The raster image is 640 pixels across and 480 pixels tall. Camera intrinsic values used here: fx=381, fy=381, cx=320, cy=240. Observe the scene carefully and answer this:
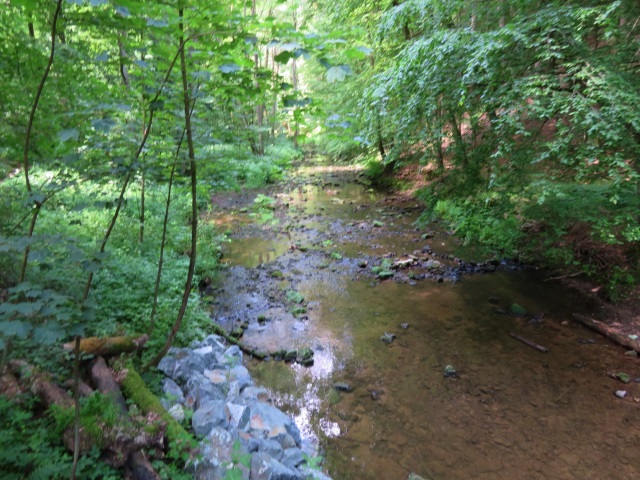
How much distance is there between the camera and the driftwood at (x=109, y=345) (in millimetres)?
3700

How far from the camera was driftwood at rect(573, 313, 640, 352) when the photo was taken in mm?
5281

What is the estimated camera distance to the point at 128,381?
3.54 metres

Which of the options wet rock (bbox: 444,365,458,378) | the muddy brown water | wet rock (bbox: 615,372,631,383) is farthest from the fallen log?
wet rock (bbox: 615,372,631,383)

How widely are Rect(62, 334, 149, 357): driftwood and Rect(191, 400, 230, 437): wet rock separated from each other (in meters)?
1.04

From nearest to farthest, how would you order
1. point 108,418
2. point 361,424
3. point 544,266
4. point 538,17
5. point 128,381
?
1. point 108,418
2. point 128,381
3. point 361,424
4. point 538,17
5. point 544,266

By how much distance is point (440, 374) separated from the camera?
5004 mm

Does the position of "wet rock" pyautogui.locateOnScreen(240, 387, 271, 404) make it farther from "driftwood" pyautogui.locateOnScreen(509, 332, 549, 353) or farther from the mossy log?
"driftwood" pyautogui.locateOnScreen(509, 332, 549, 353)

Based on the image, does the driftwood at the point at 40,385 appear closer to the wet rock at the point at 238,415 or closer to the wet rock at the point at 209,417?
the wet rock at the point at 209,417

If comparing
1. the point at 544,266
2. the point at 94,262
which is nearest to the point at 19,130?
the point at 94,262

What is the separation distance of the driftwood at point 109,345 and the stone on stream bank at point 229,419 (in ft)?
1.19

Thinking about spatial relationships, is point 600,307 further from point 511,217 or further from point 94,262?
point 94,262

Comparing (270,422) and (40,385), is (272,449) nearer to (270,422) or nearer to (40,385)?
(270,422)

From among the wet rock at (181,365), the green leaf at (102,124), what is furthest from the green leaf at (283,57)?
the wet rock at (181,365)

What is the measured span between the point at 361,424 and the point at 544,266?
5.51 m
